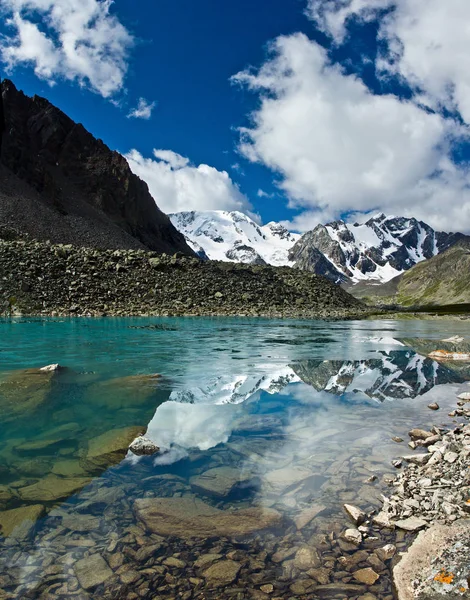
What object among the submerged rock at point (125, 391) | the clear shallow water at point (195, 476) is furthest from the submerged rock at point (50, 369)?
the submerged rock at point (125, 391)

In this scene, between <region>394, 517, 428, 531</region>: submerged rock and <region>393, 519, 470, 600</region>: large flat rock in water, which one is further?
<region>394, 517, 428, 531</region>: submerged rock

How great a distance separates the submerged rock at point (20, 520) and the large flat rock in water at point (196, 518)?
1.58 metres

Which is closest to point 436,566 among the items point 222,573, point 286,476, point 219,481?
point 222,573

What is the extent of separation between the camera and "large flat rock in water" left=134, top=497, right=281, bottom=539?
254 inches

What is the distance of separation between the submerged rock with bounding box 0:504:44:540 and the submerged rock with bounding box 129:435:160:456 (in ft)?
8.46

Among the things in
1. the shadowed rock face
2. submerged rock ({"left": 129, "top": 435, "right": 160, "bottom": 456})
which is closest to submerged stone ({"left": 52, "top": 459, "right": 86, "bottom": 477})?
submerged rock ({"left": 129, "top": 435, "right": 160, "bottom": 456})

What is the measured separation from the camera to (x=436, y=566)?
5191mm

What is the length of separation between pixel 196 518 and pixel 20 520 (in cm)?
277

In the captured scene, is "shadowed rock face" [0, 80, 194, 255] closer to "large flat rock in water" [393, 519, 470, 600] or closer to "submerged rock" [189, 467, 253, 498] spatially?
"submerged rock" [189, 467, 253, 498]

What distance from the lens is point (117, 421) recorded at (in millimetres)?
11680

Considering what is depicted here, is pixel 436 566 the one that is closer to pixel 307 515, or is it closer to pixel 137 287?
pixel 307 515

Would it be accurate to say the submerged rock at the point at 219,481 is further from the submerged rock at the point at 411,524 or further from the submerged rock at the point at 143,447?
the submerged rock at the point at 411,524

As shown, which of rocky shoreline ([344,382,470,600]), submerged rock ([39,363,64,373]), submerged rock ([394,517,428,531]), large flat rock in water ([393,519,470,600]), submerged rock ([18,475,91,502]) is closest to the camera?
large flat rock in water ([393,519,470,600])

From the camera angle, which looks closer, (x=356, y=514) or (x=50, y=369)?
(x=356, y=514)
